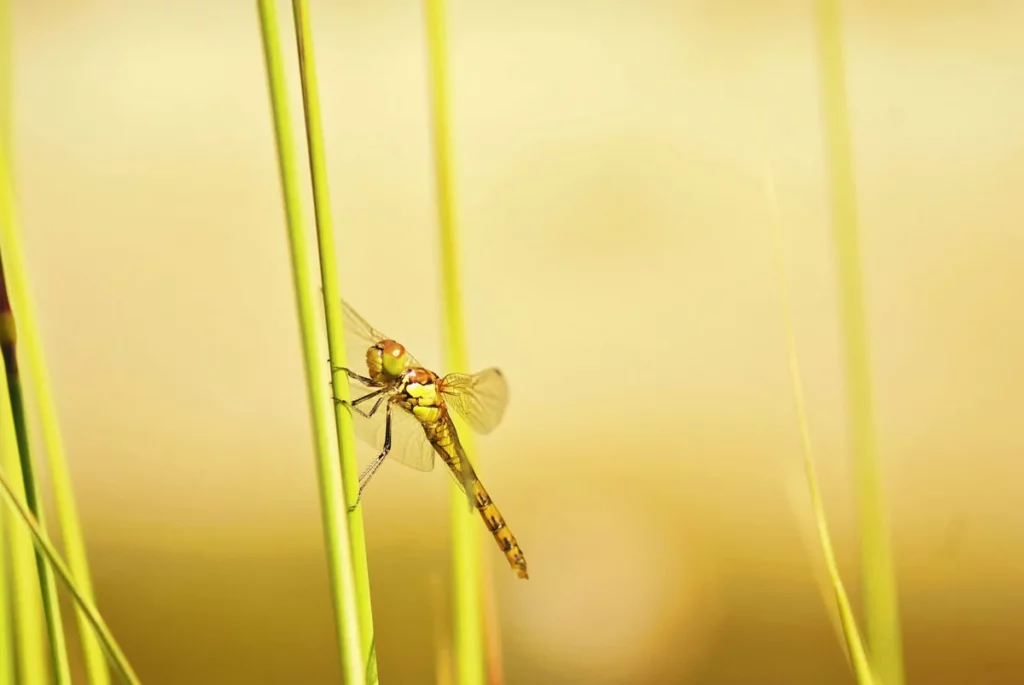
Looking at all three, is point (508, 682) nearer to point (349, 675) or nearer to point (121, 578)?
point (121, 578)

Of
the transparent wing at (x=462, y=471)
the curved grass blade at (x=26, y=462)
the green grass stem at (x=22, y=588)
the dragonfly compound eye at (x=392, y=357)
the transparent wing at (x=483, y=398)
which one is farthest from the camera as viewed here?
the transparent wing at (x=483, y=398)

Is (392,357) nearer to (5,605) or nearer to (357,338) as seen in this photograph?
(357,338)

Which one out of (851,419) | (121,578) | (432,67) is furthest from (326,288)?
(121,578)

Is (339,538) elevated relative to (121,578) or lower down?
elevated

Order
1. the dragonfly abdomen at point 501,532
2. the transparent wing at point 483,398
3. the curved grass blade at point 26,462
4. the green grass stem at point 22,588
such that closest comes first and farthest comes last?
the curved grass blade at point 26,462 → the green grass stem at point 22,588 → the transparent wing at point 483,398 → the dragonfly abdomen at point 501,532

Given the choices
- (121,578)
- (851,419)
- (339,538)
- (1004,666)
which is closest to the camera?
(339,538)

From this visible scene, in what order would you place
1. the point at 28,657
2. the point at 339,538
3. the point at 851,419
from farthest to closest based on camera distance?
the point at 851,419, the point at 28,657, the point at 339,538

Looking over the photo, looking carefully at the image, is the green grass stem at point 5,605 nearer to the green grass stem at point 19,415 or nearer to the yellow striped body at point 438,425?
the green grass stem at point 19,415

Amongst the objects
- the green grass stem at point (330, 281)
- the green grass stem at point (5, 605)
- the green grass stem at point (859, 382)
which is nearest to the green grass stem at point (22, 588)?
the green grass stem at point (5, 605)
